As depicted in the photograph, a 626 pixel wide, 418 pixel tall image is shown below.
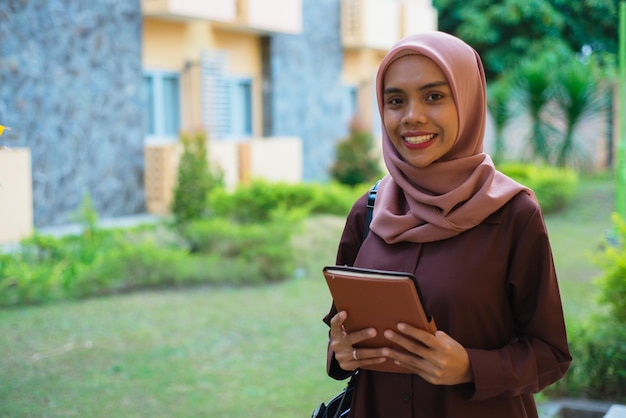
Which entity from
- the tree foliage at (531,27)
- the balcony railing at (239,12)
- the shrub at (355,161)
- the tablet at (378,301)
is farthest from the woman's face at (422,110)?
the tree foliage at (531,27)

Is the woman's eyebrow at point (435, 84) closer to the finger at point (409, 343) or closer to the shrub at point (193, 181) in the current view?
the finger at point (409, 343)

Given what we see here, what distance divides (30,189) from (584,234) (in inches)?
307

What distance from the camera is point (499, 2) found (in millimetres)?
24797

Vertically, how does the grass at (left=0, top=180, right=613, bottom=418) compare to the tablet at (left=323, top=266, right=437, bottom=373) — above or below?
below

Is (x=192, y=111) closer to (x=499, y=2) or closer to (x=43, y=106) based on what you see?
(x=43, y=106)

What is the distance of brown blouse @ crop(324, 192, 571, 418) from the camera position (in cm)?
171

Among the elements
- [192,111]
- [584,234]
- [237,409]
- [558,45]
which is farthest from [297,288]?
[558,45]

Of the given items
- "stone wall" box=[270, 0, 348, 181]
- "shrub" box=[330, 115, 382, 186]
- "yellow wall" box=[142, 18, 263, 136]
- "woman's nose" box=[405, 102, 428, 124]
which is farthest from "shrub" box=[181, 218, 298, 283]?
"stone wall" box=[270, 0, 348, 181]

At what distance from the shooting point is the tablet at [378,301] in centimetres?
160

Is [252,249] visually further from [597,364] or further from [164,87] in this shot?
[164,87]

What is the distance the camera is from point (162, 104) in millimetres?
13461

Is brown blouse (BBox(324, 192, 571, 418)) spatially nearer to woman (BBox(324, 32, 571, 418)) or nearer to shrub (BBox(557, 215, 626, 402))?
woman (BBox(324, 32, 571, 418))

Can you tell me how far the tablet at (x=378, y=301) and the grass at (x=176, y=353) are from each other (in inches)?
107

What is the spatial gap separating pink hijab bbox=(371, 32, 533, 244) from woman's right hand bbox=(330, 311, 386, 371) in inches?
9.5
